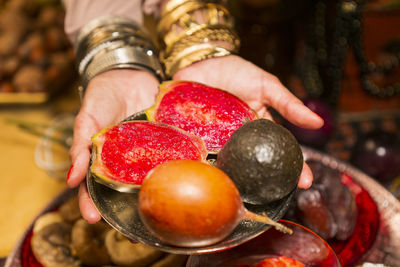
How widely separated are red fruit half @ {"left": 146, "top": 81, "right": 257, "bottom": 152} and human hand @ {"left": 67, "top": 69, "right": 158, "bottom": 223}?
0.11 metres

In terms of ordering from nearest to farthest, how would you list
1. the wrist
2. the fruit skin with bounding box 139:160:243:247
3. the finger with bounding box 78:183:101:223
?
the fruit skin with bounding box 139:160:243:247, the finger with bounding box 78:183:101:223, the wrist

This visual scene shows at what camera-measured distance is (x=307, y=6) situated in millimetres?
1627

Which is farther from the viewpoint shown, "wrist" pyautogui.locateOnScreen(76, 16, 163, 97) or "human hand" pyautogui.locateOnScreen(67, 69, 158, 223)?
"wrist" pyautogui.locateOnScreen(76, 16, 163, 97)

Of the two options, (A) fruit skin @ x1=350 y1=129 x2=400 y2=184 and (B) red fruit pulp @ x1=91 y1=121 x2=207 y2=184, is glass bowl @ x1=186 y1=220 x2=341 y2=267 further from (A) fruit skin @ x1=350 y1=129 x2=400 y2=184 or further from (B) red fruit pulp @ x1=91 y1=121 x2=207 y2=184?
(A) fruit skin @ x1=350 y1=129 x2=400 y2=184

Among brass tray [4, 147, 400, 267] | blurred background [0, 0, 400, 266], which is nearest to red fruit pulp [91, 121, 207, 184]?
brass tray [4, 147, 400, 267]

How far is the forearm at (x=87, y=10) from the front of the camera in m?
1.10

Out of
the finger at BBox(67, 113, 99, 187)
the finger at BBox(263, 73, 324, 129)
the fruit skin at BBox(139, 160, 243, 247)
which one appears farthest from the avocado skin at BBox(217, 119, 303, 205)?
the finger at BBox(67, 113, 99, 187)

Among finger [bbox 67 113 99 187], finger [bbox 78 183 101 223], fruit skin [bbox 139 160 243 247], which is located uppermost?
fruit skin [bbox 139 160 243 247]

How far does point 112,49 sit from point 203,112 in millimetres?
330

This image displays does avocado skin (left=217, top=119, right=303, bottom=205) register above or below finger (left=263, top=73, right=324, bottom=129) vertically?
above

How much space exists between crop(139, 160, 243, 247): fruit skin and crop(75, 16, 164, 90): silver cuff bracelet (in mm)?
497

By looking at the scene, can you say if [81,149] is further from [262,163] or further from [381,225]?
[381,225]

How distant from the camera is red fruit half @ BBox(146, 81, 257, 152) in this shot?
79cm

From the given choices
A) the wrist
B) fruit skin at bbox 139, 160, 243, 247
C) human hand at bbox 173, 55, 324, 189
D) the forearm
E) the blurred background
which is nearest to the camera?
fruit skin at bbox 139, 160, 243, 247
